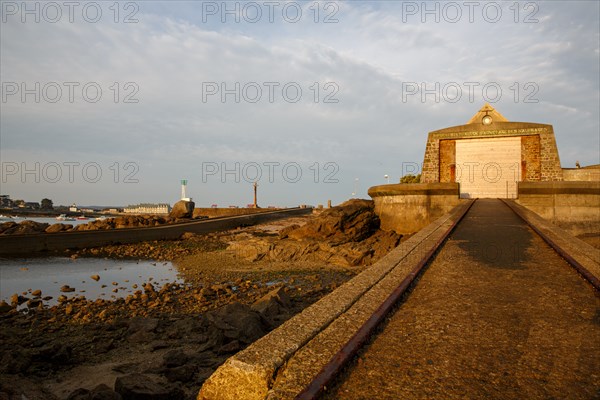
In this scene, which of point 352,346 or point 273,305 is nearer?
point 352,346

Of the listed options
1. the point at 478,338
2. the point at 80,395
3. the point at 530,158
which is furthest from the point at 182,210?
the point at 478,338

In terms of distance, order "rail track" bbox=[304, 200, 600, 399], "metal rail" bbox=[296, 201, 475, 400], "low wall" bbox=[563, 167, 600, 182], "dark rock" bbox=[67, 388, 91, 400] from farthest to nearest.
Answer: "low wall" bbox=[563, 167, 600, 182], "dark rock" bbox=[67, 388, 91, 400], "rail track" bbox=[304, 200, 600, 399], "metal rail" bbox=[296, 201, 475, 400]

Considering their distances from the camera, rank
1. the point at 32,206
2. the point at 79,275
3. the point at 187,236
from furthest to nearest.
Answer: the point at 32,206, the point at 187,236, the point at 79,275

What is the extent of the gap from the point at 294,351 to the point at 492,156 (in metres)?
18.9

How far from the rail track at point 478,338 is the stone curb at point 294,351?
0.12 metres

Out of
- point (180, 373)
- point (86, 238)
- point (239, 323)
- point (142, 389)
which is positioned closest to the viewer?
point (142, 389)

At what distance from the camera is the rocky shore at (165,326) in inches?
182

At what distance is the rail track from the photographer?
8.39 feet

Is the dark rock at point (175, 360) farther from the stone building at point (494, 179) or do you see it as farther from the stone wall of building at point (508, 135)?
the stone wall of building at point (508, 135)

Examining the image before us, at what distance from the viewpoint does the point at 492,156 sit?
1911 cm

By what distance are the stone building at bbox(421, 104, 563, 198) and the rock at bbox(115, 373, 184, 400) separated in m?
18.3

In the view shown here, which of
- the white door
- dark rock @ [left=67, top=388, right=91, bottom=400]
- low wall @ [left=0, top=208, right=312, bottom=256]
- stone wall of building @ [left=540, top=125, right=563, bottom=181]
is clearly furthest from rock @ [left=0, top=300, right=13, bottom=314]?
stone wall of building @ [left=540, top=125, right=563, bottom=181]

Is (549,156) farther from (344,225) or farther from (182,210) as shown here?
(182,210)

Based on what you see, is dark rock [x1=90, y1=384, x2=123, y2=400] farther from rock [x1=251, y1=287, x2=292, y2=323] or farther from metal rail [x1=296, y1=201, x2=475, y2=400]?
rock [x1=251, y1=287, x2=292, y2=323]
